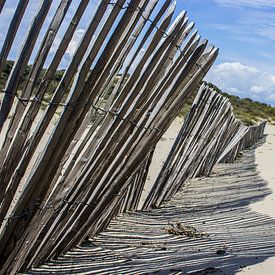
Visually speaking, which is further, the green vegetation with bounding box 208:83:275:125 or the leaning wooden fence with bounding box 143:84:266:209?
the green vegetation with bounding box 208:83:275:125

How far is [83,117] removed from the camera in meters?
2.16

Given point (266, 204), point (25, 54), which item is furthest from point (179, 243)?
point (266, 204)

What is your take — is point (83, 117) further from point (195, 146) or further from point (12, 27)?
point (195, 146)

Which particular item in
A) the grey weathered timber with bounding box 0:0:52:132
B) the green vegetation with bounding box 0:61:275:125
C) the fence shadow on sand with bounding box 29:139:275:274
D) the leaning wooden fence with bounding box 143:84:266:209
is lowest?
the fence shadow on sand with bounding box 29:139:275:274

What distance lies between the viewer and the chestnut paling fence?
1.95m

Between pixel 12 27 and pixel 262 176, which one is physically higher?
pixel 262 176

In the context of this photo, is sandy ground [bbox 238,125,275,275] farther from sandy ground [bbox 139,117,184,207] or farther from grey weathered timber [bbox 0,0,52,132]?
grey weathered timber [bbox 0,0,52,132]

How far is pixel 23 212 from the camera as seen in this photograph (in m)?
2.21

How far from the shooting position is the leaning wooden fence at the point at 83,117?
195cm

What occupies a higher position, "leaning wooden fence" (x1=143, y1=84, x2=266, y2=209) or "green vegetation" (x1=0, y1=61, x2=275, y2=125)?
"green vegetation" (x1=0, y1=61, x2=275, y2=125)

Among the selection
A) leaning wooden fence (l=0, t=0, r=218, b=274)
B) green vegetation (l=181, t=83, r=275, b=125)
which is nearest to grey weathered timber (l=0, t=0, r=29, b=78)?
leaning wooden fence (l=0, t=0, r=218, b=274)

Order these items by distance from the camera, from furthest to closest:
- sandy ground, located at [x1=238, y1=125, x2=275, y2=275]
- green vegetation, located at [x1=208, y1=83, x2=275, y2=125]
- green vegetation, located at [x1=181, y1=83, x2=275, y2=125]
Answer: green vegetation, located at [x1=208, y1=83, x2=275, y2=125] → green vegetation, located at [x1=181, y1=83, x2=275, y2=125] → sandy ground, located at [x1=238, y1=125, x2=275, y2=275]

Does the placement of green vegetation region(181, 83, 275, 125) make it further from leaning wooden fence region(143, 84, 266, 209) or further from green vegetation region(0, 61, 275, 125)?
leaning wooden fence region(143, 84, 266, 209)

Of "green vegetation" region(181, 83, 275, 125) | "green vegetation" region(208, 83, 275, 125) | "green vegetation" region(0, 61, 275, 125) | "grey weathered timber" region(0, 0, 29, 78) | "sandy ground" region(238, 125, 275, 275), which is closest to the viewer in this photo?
"grey weathered timber" region(0, 0, 29, 78)
